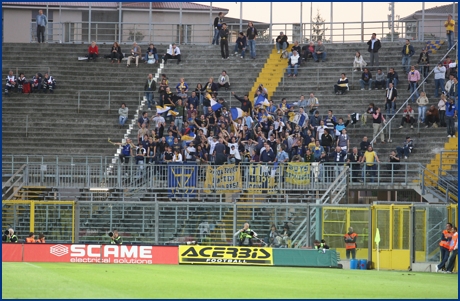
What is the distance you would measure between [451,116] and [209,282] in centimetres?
1943

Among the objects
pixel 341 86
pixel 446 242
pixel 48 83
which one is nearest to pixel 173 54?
pixel 48 83

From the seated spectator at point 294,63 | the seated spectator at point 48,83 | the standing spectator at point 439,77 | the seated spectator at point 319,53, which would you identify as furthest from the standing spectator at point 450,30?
the seated spectator at point 48,83

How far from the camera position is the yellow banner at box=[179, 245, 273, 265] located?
98.8ft

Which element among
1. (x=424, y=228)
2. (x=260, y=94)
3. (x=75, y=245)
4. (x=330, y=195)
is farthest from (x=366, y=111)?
(x=75, y=245)

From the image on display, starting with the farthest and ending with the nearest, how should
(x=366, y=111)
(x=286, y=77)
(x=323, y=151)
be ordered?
(x=286, y=77), (x=366, y=111), (x=323, y=151)

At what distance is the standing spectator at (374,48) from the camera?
151ft

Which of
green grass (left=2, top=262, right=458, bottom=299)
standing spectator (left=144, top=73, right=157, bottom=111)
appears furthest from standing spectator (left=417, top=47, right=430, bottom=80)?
green grass (left=2, top=262, right=458, bottom=299)

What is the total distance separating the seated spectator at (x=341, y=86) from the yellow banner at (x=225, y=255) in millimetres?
16267

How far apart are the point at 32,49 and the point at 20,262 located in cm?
2282

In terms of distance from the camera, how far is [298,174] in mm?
37031

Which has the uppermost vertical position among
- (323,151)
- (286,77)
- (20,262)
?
(286,77)

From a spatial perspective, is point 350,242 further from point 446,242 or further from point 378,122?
point 378,122

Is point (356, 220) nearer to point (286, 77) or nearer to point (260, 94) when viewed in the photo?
point (260, 94)

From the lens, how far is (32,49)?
50.6m
